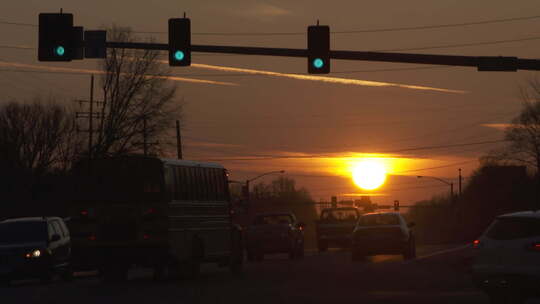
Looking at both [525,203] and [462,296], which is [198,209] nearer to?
[462,296]

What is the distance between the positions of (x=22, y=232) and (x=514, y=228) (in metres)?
16.5

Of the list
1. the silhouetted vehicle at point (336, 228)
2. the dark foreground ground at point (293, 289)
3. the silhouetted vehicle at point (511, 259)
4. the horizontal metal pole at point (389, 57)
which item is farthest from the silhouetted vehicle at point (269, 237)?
the silhouetted vehicle at point (511, 259)

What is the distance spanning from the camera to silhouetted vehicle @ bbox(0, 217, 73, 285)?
2802 centimetres

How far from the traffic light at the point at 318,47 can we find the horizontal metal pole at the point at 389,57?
18cm

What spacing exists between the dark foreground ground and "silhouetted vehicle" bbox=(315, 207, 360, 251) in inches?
838

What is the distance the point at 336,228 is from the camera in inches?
2088

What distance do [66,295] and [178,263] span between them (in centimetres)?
511

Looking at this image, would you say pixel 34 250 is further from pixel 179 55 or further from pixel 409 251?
pixel 409 251

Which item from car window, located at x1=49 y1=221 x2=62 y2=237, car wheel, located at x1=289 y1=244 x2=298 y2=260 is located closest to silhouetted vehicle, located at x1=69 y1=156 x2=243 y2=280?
car window, located at x1=49 y1=221 x2=62 y2=237

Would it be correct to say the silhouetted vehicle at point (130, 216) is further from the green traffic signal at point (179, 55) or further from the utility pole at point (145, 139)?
the utility pole at point (145, 139)

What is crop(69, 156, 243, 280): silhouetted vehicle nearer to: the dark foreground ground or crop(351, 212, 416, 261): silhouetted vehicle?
the dark foreground ground

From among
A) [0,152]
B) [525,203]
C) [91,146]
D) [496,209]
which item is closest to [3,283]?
[91,146]

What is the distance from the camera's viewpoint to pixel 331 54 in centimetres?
2419

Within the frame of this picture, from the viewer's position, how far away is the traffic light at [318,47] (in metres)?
23.8
